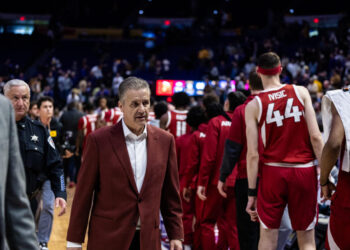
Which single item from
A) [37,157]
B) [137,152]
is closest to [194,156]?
[37,157]

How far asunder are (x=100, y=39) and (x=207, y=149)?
1045 inches

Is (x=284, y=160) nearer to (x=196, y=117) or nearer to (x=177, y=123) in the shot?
(x=196, y=117)

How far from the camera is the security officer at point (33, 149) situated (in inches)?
171

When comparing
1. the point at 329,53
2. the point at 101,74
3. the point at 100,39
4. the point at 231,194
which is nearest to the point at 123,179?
the point at 231,194

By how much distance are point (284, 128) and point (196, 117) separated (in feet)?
7.30

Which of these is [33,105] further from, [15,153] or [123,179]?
[15,153]

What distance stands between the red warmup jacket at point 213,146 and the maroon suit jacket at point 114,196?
2478mm

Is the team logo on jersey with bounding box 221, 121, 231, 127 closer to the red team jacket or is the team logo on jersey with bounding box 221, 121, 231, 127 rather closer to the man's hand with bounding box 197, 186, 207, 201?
the man's hand with bounding box 197, 186, 207, 201

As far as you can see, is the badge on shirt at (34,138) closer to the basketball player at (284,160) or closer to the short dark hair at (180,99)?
the basketball player at (284,160)

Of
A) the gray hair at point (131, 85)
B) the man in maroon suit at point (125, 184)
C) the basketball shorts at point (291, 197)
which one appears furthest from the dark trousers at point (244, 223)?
the gray hair at point (131, 85)

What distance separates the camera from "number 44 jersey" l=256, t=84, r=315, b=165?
14.6ft

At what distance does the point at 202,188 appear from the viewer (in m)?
5.86

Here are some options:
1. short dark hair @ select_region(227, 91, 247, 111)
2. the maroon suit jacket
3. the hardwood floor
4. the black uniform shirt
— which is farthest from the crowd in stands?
the maroon suit jacket

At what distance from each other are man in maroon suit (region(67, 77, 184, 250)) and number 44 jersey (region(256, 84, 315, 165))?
1.31 metres
